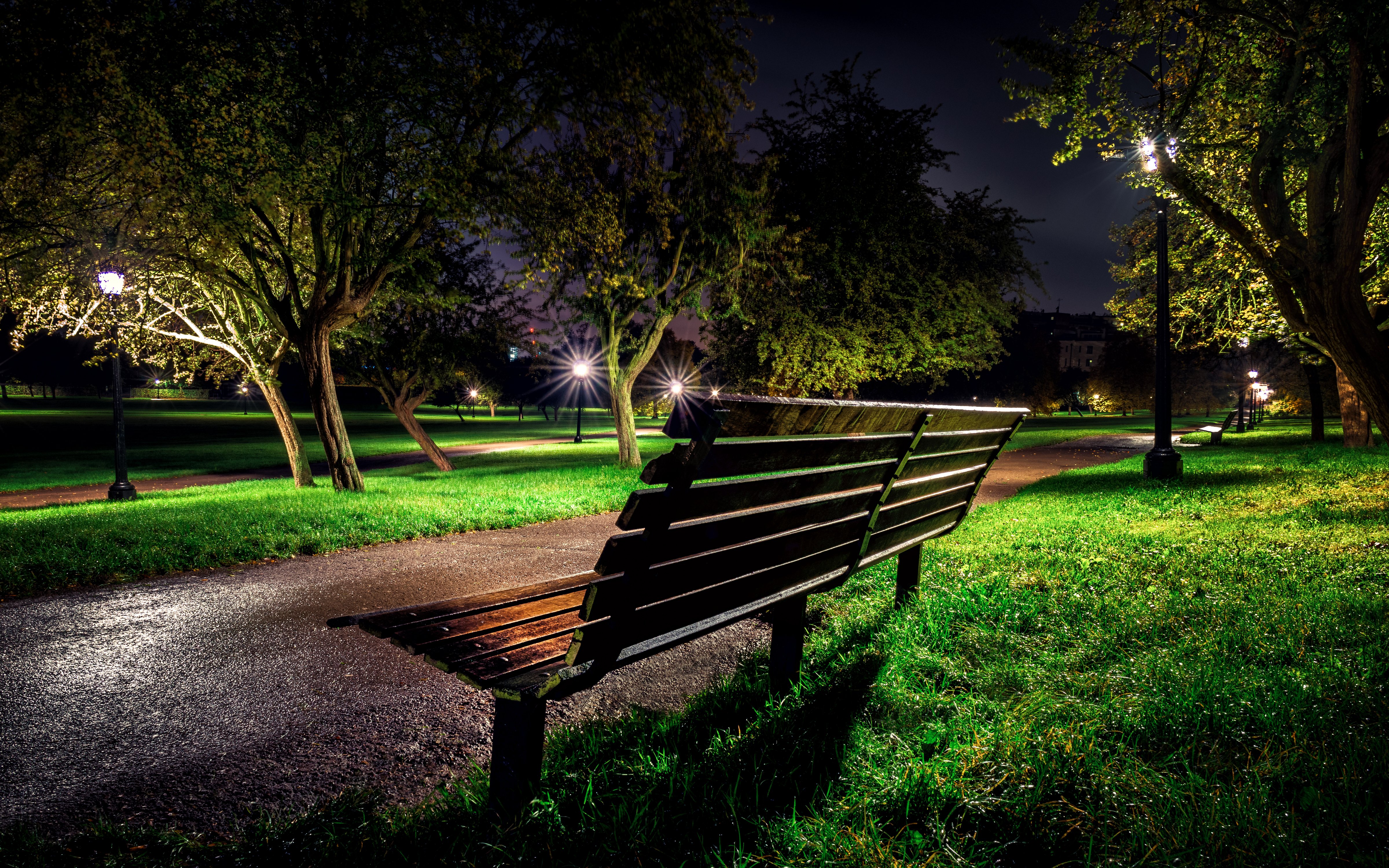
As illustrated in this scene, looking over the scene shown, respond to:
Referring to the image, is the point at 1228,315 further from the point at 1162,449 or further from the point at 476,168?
the point at 476,168

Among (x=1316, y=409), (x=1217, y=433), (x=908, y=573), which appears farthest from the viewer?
(x=1316, y=409)

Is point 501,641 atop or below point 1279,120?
below

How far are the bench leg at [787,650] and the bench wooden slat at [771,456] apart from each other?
0.83 meters

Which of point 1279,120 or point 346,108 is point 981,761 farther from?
point 346,108

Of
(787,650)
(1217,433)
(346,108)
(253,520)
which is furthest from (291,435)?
(1217,433)

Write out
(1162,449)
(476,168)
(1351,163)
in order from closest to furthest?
(1351,163) → (476,168) → (1162,449)

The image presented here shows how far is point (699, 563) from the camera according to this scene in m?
2.03

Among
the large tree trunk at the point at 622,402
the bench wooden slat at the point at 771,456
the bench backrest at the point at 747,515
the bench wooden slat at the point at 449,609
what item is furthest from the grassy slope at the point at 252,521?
the bench wooden slat at the point at 771,456

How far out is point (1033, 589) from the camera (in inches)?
178

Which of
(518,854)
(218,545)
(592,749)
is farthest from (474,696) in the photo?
(218,545)

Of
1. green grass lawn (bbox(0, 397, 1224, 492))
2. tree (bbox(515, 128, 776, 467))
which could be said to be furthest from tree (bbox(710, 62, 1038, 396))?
green grass lawn (bbox(0, 397, 1224, 492))

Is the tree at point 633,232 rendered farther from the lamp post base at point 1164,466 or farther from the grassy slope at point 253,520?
the lamp post base at point 1164,466

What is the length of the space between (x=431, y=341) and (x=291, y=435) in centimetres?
449

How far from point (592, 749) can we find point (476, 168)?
A: 9.34 meters
